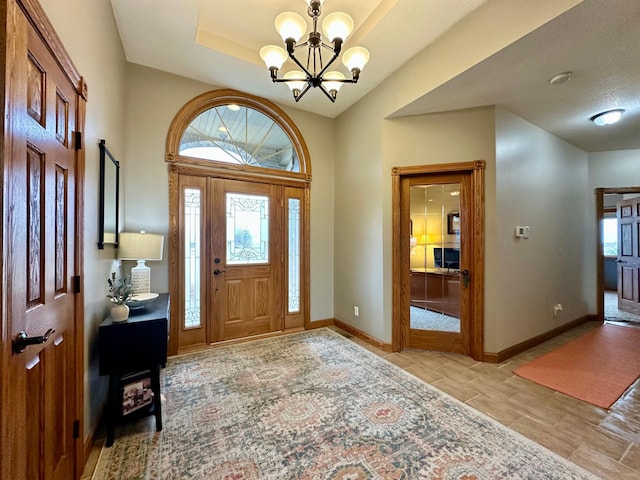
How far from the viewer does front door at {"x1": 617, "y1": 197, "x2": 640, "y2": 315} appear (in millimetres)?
4703

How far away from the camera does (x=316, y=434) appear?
1839 mm

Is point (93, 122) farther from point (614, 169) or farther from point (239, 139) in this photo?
point (614, 169)

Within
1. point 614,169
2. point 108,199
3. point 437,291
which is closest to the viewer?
point 108,199

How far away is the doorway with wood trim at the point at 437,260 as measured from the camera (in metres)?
3.04

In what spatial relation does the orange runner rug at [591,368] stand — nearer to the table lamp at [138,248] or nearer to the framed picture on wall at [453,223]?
the framed picture on wall at [453,223]

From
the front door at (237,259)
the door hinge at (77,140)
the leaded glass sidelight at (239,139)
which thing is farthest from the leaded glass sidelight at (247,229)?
the door hinge at (77,140)

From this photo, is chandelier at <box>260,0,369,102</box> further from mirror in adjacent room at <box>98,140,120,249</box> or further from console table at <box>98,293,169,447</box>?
console table at <box>98,293,169,447</box>

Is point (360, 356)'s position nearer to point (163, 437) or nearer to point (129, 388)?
point (163, 437)

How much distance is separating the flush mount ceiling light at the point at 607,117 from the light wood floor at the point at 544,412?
2.84 m

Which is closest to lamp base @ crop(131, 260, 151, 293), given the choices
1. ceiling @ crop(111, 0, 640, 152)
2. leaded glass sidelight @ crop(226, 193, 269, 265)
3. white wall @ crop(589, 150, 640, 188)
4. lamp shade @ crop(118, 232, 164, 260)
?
lamp shade @ crop(118, 232, 164, 260)

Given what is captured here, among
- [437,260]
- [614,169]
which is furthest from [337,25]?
[614,169]

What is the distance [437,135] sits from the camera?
3.12 meters

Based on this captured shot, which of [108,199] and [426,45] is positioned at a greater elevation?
[426,45]

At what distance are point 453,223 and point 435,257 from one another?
0.45 meters
